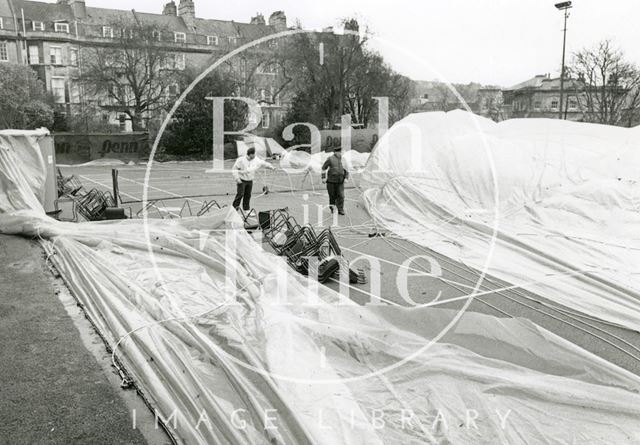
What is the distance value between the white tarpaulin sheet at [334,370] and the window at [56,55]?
56165 millimetres

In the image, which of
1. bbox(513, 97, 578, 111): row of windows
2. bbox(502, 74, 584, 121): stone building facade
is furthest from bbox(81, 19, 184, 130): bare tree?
bbox(513, 97, 578, 111): row of windows

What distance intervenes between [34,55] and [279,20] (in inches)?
1014

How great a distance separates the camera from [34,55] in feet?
181

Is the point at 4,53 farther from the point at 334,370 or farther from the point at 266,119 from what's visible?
the point at 334,370

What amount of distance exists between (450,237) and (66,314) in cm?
730

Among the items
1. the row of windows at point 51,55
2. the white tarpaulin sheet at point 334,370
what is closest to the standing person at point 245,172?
the white tarpaulin sheet at point 334,370

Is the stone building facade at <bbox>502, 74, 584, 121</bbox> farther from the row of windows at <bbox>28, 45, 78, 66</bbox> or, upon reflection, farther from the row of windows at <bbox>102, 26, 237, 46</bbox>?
the row of windows at <bbox>28, 45, 78, 66</bbox>

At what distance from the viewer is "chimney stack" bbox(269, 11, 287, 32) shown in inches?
2345

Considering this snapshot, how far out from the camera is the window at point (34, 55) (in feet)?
180

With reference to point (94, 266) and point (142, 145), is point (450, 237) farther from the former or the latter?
point (142, 145)

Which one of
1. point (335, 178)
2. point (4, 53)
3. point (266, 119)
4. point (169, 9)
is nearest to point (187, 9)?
point (169, 9)

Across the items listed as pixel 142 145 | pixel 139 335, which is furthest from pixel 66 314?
pixel 142 145

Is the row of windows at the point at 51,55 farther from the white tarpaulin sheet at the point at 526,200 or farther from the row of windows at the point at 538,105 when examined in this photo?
the white tarpaulin sheet at the point at 526,200

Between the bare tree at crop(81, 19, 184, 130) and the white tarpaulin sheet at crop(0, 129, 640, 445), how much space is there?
36.0 meters
